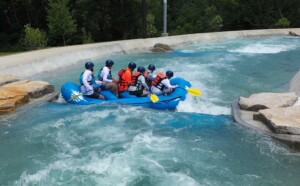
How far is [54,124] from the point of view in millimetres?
7461

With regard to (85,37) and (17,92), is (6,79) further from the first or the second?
(85,37)

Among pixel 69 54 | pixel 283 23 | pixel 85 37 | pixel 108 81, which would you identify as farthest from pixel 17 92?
pixel 283 23

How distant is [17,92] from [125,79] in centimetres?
254

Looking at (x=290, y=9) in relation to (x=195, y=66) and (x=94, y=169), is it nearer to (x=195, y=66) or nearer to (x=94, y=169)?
(x=195, y=66)

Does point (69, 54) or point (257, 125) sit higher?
point (69, 54)

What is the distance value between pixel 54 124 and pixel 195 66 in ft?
26.7

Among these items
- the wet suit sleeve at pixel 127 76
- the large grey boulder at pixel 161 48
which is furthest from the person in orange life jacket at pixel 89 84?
the large grey boulder at pixel 161 48

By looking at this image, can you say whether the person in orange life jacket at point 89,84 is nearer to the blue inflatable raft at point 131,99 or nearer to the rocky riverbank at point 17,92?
the blue inflatable raft at point 131,99

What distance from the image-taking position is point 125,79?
8.64 metres

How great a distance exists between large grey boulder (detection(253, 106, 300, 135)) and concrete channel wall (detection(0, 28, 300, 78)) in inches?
296

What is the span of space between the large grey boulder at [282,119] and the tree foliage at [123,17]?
12765mm

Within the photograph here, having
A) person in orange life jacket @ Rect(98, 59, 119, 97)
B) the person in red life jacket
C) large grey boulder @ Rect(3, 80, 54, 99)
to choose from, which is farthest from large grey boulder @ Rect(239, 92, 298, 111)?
large grey boulder @ Rect(3, 80, 54, 99)

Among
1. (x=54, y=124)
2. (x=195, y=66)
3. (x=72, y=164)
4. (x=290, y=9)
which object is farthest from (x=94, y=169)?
(x=290, y=9)

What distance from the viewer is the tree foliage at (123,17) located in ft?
62.8
